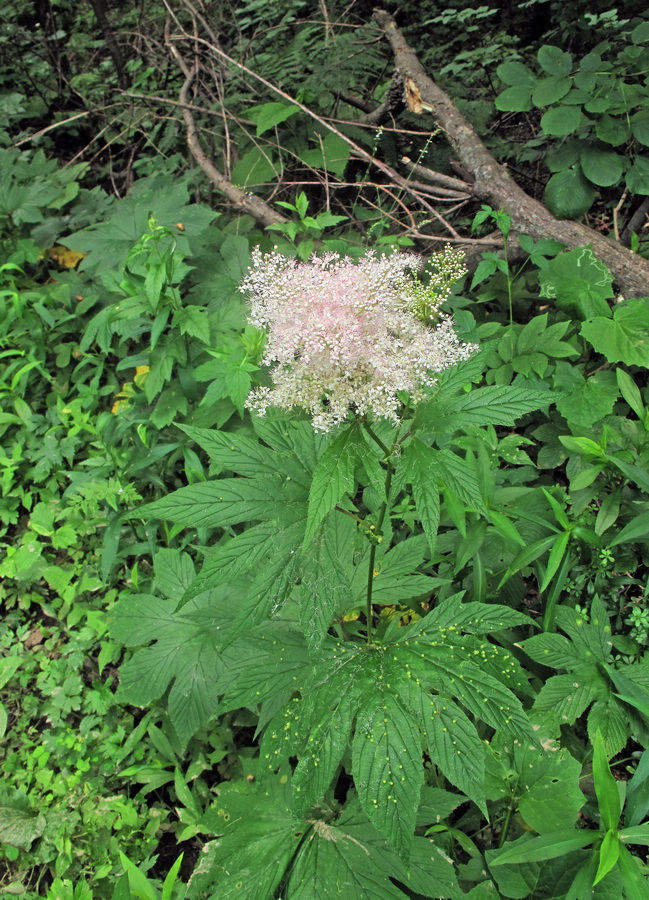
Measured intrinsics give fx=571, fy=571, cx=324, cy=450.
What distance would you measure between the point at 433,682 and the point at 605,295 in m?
2.22

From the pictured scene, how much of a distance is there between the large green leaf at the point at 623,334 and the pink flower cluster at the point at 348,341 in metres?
1.50

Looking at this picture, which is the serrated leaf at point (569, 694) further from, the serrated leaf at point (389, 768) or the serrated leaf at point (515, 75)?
the serrated leaf at point (515, 75)

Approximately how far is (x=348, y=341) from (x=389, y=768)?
1013mm

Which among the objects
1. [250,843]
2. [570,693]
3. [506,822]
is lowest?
[506,822]

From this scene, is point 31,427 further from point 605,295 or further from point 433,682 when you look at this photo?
point 605,295

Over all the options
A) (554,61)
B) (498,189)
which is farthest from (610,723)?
(554,61)

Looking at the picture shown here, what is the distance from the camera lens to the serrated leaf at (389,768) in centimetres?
133

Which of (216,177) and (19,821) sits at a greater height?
(216,177)

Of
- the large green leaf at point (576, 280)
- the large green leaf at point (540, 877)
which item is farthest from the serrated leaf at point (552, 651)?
the large green leaf at point (576, 280)

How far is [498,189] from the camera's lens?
3377 millimetres

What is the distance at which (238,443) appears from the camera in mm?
1629

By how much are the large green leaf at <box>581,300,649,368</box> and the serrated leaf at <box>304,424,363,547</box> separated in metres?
1.74

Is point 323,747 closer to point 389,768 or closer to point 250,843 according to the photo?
point 389,768

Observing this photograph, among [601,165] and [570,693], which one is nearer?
[570,693]
